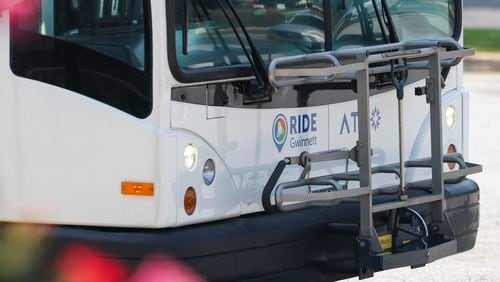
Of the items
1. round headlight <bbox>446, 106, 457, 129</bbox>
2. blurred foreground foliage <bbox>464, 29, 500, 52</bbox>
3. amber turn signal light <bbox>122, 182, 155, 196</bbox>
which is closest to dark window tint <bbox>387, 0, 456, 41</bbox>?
round headlight <bbox>446, 106, 457, 129</bbox>

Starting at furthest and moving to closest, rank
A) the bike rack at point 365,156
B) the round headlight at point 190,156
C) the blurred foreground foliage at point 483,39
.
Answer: the blurred foreground foliage at point 483,39, the bike rack at point 365,156, the round headlight at point 190,156

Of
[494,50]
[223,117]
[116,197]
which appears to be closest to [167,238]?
[116,197]

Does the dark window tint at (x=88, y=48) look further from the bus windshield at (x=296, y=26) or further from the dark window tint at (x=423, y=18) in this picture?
the dark window tint at (x=423, y=18)

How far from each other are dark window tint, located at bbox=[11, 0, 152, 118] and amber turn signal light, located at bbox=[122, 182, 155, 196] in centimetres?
30

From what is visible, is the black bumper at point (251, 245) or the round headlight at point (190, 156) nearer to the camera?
the black bumper at point (251, 245)

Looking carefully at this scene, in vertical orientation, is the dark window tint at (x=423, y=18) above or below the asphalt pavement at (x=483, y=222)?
above

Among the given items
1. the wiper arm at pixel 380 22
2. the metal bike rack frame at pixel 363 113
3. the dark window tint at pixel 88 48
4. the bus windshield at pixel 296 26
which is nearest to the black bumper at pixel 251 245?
the metal bike rack frame at pixel 363 113

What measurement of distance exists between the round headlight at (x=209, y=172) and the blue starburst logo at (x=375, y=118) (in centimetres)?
124

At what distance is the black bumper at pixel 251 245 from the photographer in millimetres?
5531

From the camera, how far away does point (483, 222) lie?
32.4 ft

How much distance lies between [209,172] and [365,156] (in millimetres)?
740

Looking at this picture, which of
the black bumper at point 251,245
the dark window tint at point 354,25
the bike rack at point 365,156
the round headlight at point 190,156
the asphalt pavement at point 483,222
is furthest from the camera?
the asphalt pavement at point 483,222

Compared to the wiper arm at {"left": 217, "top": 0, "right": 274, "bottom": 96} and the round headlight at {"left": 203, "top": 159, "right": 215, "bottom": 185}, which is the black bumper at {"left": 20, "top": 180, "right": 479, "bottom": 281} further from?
the wiper arm at {"left": 217, "top": 0, "right": 274, "bottom": 96}

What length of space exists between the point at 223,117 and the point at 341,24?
3.58ft
